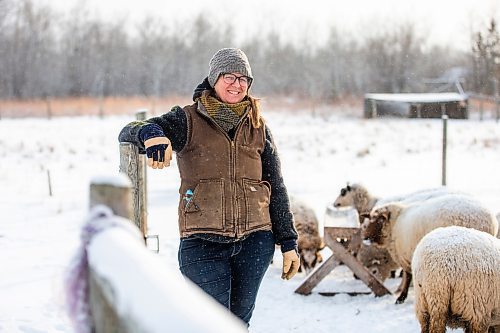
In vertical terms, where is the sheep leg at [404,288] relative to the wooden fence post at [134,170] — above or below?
below

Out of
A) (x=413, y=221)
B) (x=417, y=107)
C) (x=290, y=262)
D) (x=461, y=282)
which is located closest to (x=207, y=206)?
(x=290, y=262)

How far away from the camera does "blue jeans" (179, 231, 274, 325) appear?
278 centimetres

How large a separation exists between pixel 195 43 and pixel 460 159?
39.2 m

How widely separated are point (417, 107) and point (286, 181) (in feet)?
67.3

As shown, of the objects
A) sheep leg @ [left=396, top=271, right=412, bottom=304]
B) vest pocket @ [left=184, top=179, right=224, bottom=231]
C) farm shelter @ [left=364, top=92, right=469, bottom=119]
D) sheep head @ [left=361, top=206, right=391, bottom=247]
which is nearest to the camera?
vest pocket @ [left=184, top=179, right=224, bottom=231]

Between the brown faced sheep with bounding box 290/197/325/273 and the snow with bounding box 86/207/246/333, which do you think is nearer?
the snow with bounding box 86/207/246/333

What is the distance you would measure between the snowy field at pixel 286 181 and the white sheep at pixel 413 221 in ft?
1.75

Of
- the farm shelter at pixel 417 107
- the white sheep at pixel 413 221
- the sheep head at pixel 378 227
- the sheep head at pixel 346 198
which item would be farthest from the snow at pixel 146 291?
the farm shelter at pixel 417 107

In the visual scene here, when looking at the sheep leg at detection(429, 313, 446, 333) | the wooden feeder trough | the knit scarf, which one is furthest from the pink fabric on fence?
the wooden feeder trough

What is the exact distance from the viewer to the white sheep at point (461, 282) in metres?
4.27

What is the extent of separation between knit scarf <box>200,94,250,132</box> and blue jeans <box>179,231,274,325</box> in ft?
1.79

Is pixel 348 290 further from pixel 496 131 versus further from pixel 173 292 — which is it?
pixel 496 131

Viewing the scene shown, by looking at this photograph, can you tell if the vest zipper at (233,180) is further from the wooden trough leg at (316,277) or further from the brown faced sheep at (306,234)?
the brown faced sheep at (306,234)

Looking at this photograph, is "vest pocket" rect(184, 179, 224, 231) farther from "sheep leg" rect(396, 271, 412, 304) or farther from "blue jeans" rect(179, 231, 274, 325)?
"sheep leg" rect(396, 271, 412, 304)
